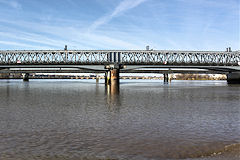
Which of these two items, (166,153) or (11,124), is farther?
(11,124)

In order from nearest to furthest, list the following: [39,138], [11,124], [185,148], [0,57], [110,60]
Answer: [185,148] → [39,138] → [11,124] → [110,60] → [0,57]

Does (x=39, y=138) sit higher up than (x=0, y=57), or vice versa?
(x=0, y=57)

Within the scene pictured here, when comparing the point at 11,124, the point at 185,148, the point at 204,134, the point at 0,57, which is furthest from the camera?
the point at 0,57

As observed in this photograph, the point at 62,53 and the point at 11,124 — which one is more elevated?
the point at 62,53

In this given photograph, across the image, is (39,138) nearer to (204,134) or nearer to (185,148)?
(185,148)

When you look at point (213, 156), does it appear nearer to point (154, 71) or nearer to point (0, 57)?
point (0, 57)

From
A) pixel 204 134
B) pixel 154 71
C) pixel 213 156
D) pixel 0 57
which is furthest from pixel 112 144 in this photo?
pixel 154 71

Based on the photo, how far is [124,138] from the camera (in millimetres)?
11695

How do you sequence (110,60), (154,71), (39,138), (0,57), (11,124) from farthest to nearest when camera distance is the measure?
(154,71)
(0,57)
(110,60)
(11,124)
(39,138)

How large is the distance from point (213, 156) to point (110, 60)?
324 feet

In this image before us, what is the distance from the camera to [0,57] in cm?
11581

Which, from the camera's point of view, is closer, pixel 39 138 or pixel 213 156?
pixel 213 156

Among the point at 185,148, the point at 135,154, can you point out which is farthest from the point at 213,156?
the point at 135,154

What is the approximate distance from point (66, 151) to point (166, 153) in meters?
3.68
